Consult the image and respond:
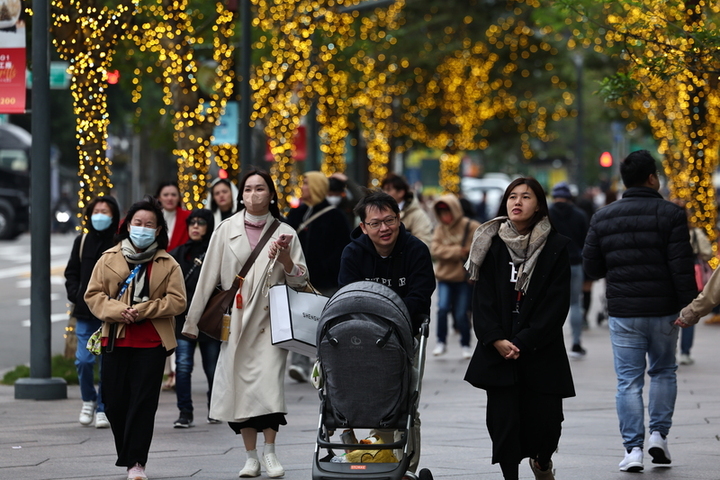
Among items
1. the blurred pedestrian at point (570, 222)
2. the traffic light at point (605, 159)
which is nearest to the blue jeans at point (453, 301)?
the blurred pedestrian at point (570, 222)

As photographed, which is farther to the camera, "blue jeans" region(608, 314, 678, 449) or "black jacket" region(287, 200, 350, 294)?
"black jacket" region(287, 200, 350, 294)

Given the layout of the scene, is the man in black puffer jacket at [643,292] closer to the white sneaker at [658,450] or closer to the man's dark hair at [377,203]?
the white sneaker at [658,450]

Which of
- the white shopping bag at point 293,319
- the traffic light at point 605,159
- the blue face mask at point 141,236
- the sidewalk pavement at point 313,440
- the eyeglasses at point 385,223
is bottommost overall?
the sidewalk pavement at point 313,440

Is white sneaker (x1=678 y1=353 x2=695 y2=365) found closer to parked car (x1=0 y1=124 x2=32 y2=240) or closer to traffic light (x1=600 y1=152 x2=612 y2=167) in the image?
traffic light (x1=600 y1=152 x2=612 y2=167)

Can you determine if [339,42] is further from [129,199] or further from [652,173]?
[129,199]

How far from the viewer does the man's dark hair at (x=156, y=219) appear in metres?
7.64

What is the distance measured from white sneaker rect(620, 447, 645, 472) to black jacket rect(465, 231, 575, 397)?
1458 millimetres

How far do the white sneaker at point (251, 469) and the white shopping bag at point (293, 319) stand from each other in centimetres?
78

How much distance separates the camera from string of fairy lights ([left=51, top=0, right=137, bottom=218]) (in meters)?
12.4

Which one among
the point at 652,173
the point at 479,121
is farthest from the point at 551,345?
the point at 479,121

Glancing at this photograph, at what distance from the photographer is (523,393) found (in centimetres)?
647

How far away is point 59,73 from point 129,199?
50254 millimetres

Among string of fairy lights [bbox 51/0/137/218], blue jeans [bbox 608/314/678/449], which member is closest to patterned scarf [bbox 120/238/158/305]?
blue jeans [bbox 608/314/678/449]

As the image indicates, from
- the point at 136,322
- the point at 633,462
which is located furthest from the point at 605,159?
the point at 136,322
